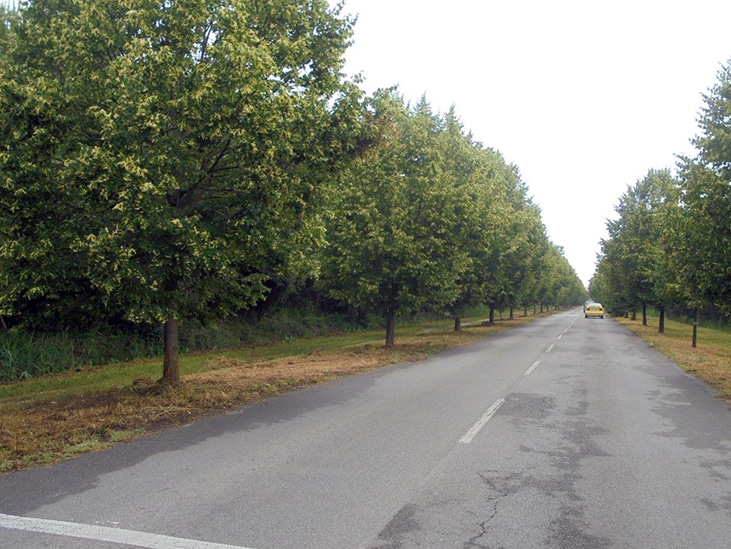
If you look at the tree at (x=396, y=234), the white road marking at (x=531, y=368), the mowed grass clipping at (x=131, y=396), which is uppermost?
the tree at (x=396, y=234)

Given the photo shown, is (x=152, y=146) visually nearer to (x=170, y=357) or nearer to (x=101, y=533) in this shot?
(x=170, y=357)

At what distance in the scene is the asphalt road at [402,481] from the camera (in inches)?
183

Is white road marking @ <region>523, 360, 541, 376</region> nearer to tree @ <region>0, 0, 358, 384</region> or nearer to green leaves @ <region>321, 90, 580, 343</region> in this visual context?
green leaves @ <region>321, 90, 580, 343</region>

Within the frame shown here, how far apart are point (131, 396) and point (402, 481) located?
6.24 m

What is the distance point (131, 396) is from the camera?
10438 millimetres

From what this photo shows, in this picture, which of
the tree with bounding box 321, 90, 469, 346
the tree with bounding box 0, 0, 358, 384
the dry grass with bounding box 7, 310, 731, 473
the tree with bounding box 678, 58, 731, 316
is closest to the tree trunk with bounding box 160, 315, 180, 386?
the dry grass with bounding box 7, 310, 731, 473

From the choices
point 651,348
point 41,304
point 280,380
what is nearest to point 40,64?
point 41,304

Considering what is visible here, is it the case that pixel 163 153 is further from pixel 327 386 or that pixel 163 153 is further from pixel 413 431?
pixel 327 386

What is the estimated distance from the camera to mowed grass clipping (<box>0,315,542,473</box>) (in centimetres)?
756

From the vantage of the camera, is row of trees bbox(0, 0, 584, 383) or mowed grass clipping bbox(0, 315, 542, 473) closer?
mowed grass clipping bbox(0, 315, 542, 473)

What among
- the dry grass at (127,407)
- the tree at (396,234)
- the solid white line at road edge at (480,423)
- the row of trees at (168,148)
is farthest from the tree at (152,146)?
the tree at (396,234)

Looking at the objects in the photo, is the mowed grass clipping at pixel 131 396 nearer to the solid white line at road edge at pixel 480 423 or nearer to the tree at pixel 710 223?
the solid white line at road edge at pixel 480 423

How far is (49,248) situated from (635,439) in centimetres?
848

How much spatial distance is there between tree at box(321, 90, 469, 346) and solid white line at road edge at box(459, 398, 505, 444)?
928cm
